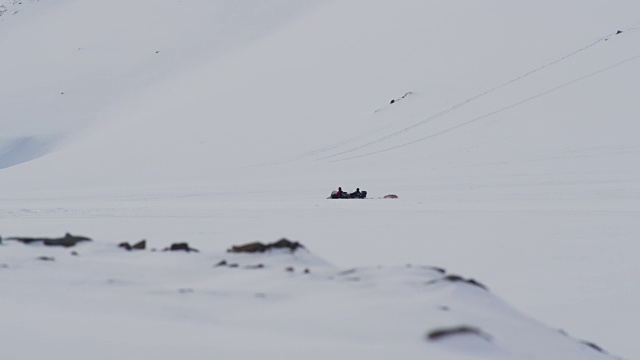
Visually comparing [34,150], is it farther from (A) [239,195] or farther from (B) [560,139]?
(B) [560,139]

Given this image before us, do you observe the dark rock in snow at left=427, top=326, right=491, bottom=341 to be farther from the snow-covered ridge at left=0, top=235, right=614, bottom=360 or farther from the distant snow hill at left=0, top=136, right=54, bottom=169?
the distant snow hill at left=0, top=136, right=54, bottom=169

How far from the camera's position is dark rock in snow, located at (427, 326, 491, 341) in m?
3.38

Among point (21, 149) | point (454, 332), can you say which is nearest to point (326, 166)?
point (21, 149)

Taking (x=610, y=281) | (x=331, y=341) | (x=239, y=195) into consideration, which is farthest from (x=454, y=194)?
(x=331, y=341)

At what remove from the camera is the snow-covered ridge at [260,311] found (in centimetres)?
334

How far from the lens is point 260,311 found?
3.85 meters

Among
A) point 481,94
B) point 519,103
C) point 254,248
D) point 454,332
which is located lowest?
point 454,332

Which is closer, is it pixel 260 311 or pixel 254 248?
pixel 260 311

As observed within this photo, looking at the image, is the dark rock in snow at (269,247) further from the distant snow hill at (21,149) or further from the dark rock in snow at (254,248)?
the distant snow hill at (21,149)

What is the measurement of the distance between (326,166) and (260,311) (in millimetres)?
15856

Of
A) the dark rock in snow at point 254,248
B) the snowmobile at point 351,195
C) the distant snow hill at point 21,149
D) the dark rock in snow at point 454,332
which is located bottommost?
the dark rock in snow at point 454,332

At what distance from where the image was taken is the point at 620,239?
8.08 metres

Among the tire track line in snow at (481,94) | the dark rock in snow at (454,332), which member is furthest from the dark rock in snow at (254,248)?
the tire track line in snow at (481,94)

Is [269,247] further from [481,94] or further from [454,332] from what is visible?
[481,94]
